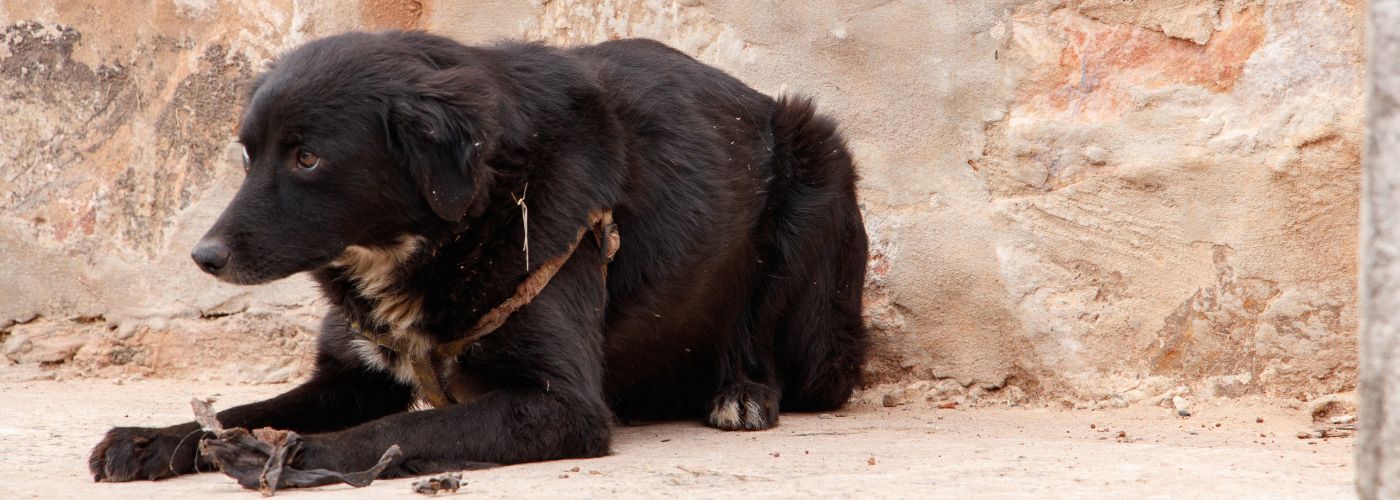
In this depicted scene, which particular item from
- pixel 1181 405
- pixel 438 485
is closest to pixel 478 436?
pixel 438 485

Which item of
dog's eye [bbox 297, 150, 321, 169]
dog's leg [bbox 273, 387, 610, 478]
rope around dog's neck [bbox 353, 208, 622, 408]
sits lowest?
dog's leg [bbox 273, 387, 610, 478]

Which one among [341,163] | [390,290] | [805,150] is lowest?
[390,290]

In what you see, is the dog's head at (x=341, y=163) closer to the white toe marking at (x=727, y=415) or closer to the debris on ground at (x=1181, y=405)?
the white toe marking at (x=727, y=415)

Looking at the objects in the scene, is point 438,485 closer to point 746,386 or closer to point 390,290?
point 390,290

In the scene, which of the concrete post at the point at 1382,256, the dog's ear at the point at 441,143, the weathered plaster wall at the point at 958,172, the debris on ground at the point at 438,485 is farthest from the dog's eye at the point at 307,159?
the concrete post at the point at 1382,256

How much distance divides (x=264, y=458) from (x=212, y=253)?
0.52 meters

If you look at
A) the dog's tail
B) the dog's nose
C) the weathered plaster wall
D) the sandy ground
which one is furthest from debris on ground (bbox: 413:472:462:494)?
the weathered plaster wall

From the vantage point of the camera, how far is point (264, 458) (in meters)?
2.87

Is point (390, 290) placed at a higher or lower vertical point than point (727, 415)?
higher

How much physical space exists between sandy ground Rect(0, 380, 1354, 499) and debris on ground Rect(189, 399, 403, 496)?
4cm

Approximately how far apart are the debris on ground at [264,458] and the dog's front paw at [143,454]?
0.14 metres

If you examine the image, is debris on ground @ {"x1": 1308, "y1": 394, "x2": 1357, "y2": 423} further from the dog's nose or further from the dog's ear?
the dog's nose

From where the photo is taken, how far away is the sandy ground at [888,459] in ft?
8.75

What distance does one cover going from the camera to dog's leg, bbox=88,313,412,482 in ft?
9.74
